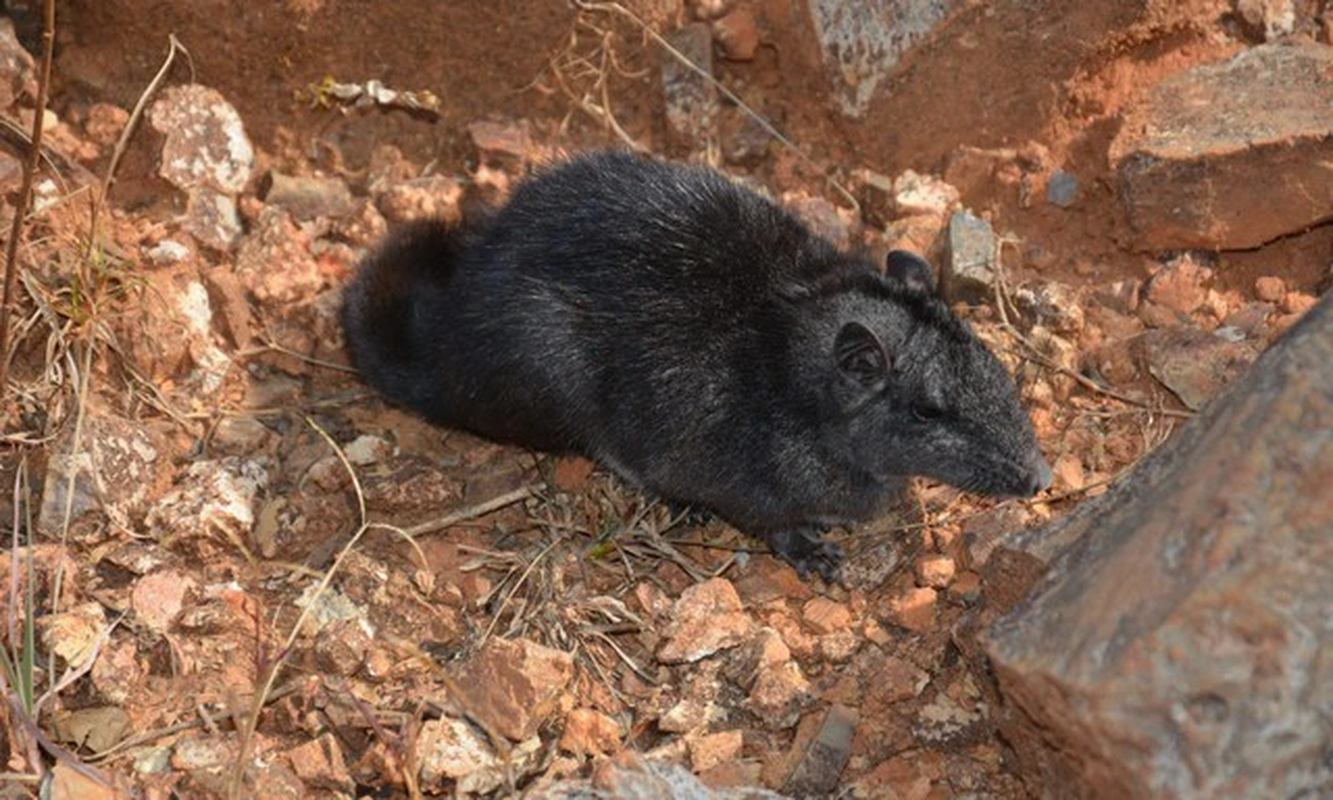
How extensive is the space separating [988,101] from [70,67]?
4.02m

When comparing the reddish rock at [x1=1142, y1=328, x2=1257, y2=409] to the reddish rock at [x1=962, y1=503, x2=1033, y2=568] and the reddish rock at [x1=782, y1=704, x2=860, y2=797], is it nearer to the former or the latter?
the reddish rock at [x1=962, y1=503, x2=1033, y2=568]

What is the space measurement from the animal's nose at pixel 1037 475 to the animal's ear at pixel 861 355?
0.59 m

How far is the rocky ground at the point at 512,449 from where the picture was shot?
16.4ft

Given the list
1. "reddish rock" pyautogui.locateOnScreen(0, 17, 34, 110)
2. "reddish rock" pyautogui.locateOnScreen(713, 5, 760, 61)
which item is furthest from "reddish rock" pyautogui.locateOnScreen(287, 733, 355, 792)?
"reddish rock" pyautogui.locateOnScreen(713, 5, 760, 61)

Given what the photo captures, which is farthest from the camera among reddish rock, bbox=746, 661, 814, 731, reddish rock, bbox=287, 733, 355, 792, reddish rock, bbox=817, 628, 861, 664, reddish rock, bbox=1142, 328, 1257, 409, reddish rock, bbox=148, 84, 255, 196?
reddish rock, bbox=148, 84, 255, 196

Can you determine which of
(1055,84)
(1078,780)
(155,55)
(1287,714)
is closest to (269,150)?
(155,55)

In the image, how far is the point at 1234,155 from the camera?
21.1 feet

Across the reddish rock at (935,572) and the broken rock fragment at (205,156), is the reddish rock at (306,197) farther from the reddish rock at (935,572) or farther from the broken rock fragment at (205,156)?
the reddish rock at (935,572)

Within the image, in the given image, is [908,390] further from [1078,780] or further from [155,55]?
[155,55]

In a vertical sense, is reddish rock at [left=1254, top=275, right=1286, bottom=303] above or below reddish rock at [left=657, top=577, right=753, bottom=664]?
above

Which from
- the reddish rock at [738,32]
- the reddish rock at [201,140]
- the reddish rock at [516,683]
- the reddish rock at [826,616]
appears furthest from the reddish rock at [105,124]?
the reddish rock at [826,616]

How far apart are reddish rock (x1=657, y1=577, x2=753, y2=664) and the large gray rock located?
1.48 m

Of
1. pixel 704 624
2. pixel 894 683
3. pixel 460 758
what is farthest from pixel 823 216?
pixel 460 758

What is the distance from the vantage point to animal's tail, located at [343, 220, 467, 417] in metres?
6.23
